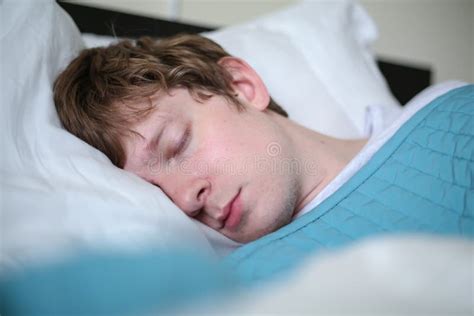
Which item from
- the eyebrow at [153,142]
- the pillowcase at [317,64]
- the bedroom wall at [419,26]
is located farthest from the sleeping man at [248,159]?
the bedroom wall at [419,26]

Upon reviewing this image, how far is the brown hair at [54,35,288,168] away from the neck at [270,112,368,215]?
112 mm

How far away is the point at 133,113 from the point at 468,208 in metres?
0.59

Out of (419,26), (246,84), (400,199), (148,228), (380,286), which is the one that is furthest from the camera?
(419,26)

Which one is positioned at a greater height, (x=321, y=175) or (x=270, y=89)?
(x=270, y=89)

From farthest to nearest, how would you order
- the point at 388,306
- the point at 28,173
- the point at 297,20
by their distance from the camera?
the point at 297,20 < the point at 28,173 < the point at 388,306

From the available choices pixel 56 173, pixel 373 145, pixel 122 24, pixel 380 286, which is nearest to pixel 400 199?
pixel 373 145

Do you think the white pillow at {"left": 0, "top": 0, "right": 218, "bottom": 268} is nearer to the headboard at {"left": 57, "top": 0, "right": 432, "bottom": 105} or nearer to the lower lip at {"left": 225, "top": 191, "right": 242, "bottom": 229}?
the lower lip at {"left": 225, "top": 191, "right": 242, "bottom": 229}

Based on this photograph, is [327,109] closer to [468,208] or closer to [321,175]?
[321,175]

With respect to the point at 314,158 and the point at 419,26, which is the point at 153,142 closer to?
the point at 314,158

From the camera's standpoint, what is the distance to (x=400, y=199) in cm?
64

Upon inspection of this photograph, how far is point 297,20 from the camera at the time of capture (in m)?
1.16

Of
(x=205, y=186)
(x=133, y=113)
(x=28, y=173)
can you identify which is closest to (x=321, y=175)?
(x=205, y=186)

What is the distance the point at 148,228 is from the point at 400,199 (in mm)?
426

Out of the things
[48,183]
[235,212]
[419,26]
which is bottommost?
[235,212]
